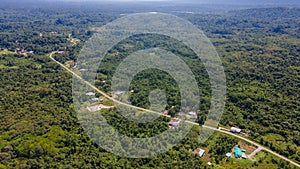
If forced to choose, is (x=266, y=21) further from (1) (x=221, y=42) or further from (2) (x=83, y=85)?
(2) (x=83, y=85)

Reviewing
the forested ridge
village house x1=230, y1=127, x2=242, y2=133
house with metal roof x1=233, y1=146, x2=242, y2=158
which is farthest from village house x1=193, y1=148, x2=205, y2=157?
village house x1=230, y1=127, x2=242, y2=133

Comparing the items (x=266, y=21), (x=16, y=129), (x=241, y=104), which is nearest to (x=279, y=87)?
(x=241, y=104)

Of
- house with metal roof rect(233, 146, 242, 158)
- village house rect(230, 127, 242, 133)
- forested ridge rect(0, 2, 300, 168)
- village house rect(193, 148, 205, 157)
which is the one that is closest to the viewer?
forested ridge rect(0, 2, 300, 168)

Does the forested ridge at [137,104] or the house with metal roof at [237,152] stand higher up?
the forested ridge at [137,104]

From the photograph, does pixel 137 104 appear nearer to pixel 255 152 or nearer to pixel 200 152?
pixel 200 152

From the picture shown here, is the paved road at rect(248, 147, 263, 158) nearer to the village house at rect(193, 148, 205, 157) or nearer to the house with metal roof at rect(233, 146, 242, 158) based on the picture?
the house with metal roof at rect(233, 146, 242, 158)

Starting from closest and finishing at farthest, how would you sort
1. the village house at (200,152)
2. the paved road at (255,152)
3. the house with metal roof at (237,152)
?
the village house at (200,152)
the house with metal roof at (237,152)
the paved road at (255,152)

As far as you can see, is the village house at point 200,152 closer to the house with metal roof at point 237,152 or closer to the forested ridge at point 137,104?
the forested ridge at point 137,104

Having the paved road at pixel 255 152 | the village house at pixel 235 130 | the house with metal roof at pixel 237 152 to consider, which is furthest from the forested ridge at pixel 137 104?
the village house at pixel 235 130

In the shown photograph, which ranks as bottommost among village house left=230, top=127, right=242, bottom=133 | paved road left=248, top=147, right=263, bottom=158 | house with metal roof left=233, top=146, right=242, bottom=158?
paved road left=248, top=147, right=263, bottom=158

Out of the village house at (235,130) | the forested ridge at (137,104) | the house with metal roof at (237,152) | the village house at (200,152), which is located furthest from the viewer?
the village house at (235,130)
